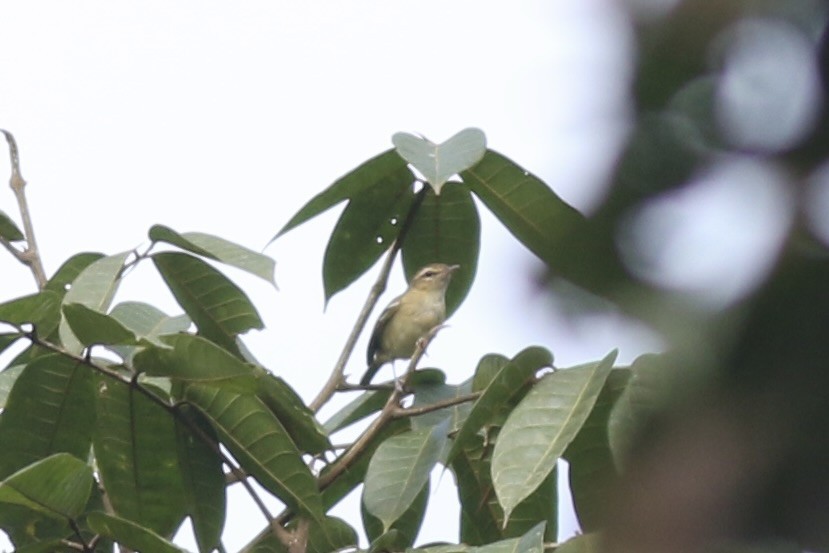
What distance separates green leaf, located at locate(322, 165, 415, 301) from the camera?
2.97 metres

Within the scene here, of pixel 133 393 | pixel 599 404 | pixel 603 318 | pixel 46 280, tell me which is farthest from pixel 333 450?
pixel 603 318

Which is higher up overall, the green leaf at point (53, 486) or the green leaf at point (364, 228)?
the green leaf at point (364, 228)

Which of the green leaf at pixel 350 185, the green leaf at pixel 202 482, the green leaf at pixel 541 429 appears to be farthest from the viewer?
the green leaf at pixel 350 185

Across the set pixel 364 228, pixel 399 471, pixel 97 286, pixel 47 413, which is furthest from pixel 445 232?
pixel 47 413

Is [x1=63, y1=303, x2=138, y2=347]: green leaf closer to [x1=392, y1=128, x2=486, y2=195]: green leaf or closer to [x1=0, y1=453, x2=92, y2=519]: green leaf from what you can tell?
[x1=0, y1=453, x2=92, y2=519]: green leaf

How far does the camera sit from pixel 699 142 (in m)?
0.74

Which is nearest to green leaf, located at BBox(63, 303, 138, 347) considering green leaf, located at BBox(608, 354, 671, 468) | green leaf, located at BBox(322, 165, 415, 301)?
green leaf, located at BBox(322, 165, 415, 301)

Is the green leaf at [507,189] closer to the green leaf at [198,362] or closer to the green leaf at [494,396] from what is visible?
the green leaf at [494,396]

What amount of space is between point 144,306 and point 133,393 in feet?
0.87

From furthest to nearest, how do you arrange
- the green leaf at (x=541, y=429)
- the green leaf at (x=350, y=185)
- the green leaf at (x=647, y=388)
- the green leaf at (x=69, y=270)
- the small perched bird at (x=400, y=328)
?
the small perched bird at (x=400, y=328), the green leaf at (x=69, y=270), the green leaf at (x=350, y=185), the green leaf at (x=541, y=429), the green leaf at (x=647, y=388)

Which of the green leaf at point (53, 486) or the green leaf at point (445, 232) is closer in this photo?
the green leaf at point (53, 486)

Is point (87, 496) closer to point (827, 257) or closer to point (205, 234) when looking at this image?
point (205, 234)

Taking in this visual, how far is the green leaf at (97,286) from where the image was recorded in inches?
96.8

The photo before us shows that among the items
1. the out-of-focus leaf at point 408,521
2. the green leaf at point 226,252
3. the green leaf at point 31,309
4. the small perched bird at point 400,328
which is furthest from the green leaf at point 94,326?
the small perched bird at point 400,328
